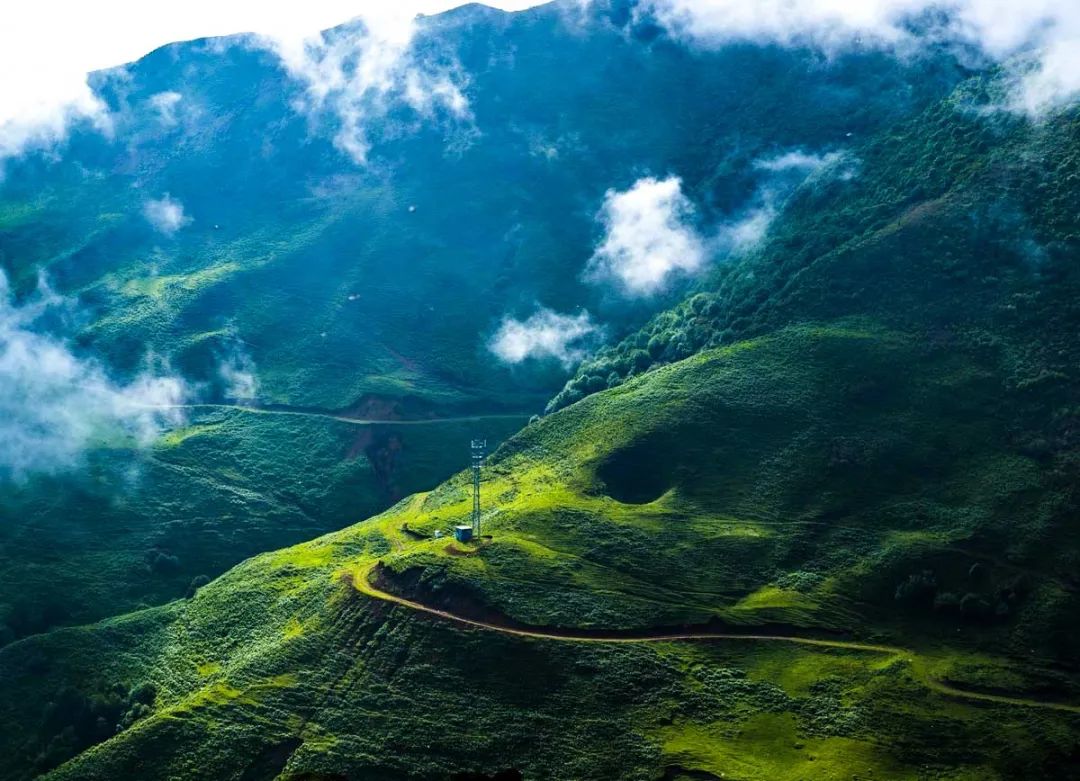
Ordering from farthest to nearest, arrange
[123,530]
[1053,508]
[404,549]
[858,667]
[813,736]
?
[123,530] → [404,549] → [1053,508] → [858,667] → [813,736]

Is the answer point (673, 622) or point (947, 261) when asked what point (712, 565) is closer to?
point (673, 622)

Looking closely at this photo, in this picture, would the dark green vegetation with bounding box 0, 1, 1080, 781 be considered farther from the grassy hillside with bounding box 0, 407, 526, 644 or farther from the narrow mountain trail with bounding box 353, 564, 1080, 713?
the grassy hillside with bounding box 0, 407, 526, 644

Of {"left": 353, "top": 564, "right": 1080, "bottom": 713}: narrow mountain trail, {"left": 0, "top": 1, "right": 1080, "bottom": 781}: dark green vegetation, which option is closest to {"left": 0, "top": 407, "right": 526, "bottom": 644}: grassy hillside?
{"left": 0, "top": 1, "right": 1080, "bottom": 781}: dark green vegetation

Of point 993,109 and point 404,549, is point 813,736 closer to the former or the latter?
point 404,549

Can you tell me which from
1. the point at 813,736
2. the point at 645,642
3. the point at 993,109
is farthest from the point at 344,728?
the point at 993,109

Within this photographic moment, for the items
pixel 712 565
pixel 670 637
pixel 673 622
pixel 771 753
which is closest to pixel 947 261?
pixel 712 565

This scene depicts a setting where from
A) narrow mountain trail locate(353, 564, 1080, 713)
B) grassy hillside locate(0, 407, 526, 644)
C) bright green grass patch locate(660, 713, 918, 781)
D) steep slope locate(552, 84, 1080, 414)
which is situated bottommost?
bright green grass patch locate(660, 713, 918, 781)
